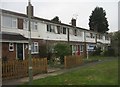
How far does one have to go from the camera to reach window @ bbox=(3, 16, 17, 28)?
1205 inches

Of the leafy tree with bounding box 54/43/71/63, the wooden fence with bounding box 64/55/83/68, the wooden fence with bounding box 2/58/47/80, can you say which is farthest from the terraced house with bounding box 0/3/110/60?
the wooden fence with bounding box 2/58/47/80

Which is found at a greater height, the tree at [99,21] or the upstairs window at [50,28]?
the tree at [99,21]

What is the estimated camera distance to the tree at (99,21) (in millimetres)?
88125

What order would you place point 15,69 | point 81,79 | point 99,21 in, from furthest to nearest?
point 99,21 < point 15,69 < point 81,79

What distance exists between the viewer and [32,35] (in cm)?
3553

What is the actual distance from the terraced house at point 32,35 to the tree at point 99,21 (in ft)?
109

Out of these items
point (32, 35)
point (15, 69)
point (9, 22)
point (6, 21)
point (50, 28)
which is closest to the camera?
point (15, 69)

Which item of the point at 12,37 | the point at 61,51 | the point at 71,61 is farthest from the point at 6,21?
the point at 71,61

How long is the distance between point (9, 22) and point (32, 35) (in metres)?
4.87

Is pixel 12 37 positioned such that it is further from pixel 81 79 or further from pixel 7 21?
pixel 81 79

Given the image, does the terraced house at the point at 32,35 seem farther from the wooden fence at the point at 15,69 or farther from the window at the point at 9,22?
the wooden fence at the point at 15,69

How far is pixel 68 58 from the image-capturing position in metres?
28.6

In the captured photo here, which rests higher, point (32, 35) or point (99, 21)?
point (99, 21)

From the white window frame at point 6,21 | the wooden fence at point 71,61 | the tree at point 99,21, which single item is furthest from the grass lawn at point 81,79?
the tree at point 99,21
